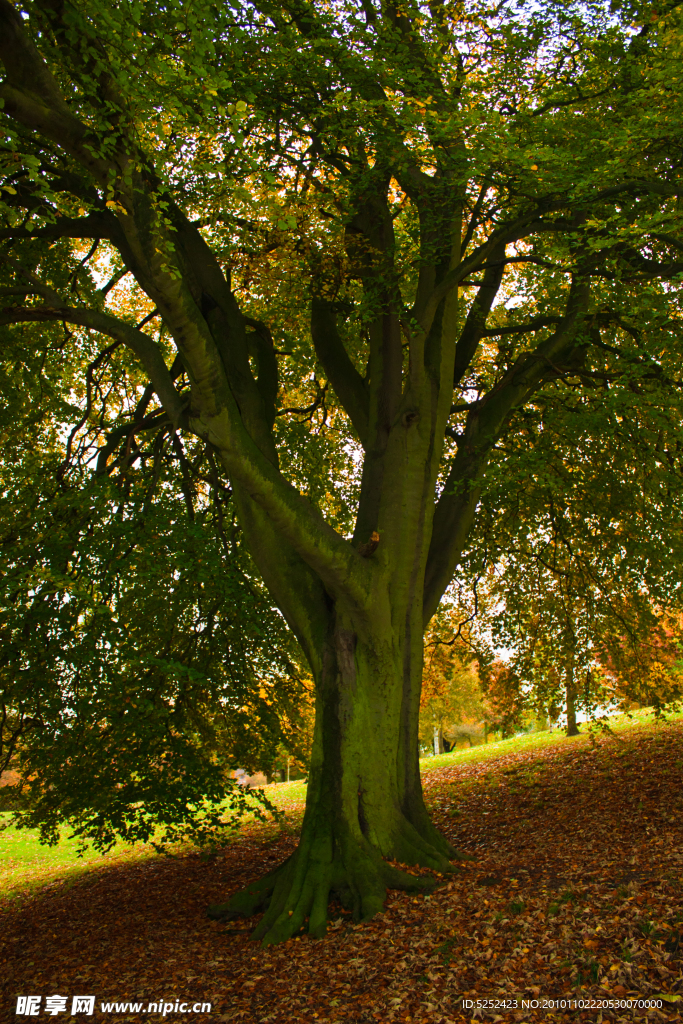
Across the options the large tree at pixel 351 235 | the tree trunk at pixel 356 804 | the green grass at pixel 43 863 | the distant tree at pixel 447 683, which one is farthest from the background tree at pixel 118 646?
the distant tree at pixel 447 683

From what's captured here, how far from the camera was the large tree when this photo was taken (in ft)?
19.2

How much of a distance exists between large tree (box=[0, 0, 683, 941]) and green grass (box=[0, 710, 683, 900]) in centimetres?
523

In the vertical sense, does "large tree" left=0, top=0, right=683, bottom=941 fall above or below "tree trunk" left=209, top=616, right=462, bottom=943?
above

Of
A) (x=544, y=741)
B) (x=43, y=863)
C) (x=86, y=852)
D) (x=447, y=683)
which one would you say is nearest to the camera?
(x=43, y=863)

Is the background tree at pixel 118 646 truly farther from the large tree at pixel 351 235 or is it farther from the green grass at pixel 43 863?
the green grass at pixel 43 863

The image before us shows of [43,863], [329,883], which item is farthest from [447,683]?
[329,883]

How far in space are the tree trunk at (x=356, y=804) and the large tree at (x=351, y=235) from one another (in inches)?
1.0

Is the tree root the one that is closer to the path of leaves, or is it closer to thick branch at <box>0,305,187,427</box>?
the path of leaves

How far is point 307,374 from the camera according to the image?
40.6 ft

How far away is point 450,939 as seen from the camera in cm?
542

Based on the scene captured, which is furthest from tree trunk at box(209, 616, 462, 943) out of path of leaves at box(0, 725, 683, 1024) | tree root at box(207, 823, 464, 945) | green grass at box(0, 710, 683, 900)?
green grass at box(0, 710, 683, 900)

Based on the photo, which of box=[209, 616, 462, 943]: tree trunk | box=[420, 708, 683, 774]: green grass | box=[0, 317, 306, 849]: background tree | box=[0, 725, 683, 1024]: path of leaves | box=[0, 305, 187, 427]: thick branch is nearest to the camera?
box=[0, 725, 683, 1024]: path of leaves

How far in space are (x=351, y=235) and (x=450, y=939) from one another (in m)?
8.12

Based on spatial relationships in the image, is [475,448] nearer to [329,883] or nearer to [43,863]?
[329,883]
